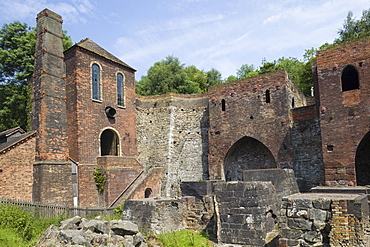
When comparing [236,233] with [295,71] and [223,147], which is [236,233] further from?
[295,71]

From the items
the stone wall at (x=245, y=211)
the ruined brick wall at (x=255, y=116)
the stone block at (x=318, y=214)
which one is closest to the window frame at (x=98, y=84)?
the ruined brick wall at (x=255, y=116)

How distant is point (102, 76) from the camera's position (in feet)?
61.1

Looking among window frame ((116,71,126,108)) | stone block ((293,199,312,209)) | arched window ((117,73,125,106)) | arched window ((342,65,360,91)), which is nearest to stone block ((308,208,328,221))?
stone block ((293,199,312,209))

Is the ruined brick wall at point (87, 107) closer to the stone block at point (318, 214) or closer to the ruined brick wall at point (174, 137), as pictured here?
the ruined brick wall at point (174, 137)

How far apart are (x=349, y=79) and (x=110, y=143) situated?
14756 millimetres

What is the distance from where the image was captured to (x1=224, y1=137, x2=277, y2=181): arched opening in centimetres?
1692

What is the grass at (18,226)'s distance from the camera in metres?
8.48

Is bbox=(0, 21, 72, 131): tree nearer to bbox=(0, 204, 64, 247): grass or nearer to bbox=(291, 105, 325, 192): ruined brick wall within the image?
bbox=(0, 204, 64, 247): grass

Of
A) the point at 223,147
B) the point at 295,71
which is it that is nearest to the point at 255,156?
the point at 223,147

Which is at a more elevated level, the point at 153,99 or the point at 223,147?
the point at 153,99

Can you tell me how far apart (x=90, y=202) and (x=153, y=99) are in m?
8.72

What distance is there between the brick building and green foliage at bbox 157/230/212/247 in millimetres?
7285

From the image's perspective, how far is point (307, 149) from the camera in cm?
1501

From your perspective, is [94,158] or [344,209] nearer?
[344,209]
